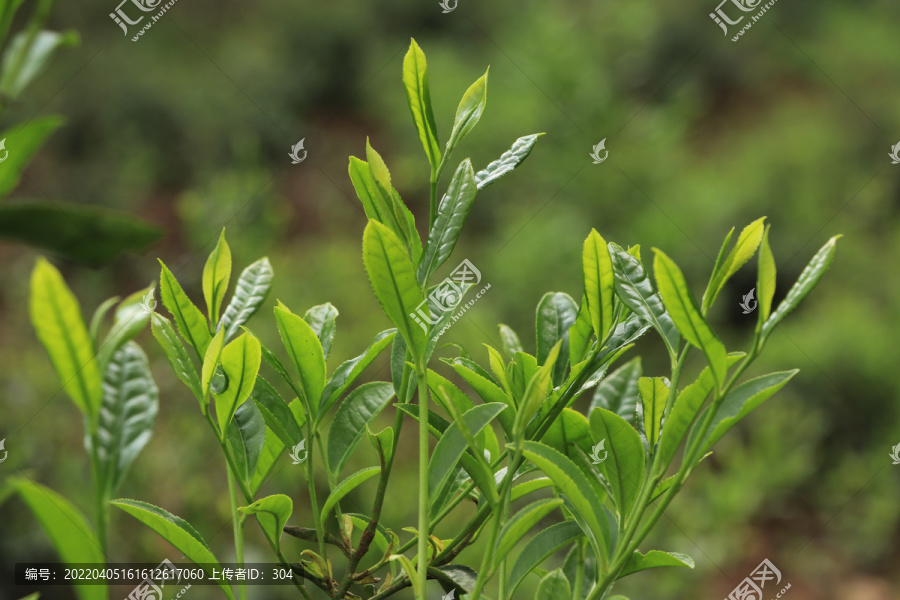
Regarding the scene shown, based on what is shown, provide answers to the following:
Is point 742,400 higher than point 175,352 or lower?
higher

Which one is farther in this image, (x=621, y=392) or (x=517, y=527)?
(x=621, y=392)

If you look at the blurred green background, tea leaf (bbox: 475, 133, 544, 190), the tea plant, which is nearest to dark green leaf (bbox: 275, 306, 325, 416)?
the tea plant

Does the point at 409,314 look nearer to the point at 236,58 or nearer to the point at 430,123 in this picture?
the point at 430,123

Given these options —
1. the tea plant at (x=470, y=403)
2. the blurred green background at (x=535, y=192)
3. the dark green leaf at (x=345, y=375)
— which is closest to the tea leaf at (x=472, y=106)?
the tea plant at (x=470, y=403)

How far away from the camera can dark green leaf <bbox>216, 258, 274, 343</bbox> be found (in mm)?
358

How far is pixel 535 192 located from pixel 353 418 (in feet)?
10.2

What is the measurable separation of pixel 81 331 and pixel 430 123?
0.18 metres

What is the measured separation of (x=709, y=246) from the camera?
10.2ft

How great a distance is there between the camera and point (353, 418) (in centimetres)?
37

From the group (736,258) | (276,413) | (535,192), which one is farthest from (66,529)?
(535,192)

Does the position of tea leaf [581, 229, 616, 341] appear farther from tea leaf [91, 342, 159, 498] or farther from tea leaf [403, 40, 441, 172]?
tea leaf [91, 342, 159, 498]

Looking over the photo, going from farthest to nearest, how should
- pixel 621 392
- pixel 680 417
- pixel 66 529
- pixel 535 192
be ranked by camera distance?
pixel 535 192
pixel 621 392
pixel 680 417
pixel 66 529

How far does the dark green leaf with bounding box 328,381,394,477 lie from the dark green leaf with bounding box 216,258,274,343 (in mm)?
66

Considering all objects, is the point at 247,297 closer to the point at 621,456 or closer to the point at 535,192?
the point at 621,456
